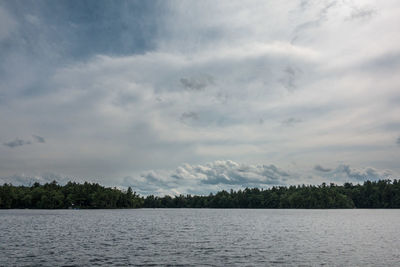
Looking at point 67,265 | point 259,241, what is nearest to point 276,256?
point 259,241

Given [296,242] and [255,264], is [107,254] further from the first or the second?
[296,242]

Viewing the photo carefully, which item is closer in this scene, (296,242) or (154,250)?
(154,250)

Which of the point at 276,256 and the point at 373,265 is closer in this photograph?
the point at 373,265

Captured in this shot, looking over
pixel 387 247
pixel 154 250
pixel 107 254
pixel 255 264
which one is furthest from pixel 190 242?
pixel 387 247

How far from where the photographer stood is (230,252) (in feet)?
178

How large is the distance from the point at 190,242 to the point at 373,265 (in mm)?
33737

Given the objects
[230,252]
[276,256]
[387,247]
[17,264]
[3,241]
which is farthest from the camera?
[3,241]

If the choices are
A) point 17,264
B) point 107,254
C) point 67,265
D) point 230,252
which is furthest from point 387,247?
point 17,264

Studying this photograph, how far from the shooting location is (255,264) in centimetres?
4450

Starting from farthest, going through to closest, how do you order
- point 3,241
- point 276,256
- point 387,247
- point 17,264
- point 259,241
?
1. point 259,241
2. point 3,241
3. point 387,247
4. point 276,256
5. point 17,264

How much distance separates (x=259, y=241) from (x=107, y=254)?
101 ft

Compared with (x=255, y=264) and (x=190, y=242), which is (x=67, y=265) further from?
(x=190, y=242)

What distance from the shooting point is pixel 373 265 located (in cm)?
4391

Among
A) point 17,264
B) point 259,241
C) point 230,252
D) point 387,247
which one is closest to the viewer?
point 17,264
